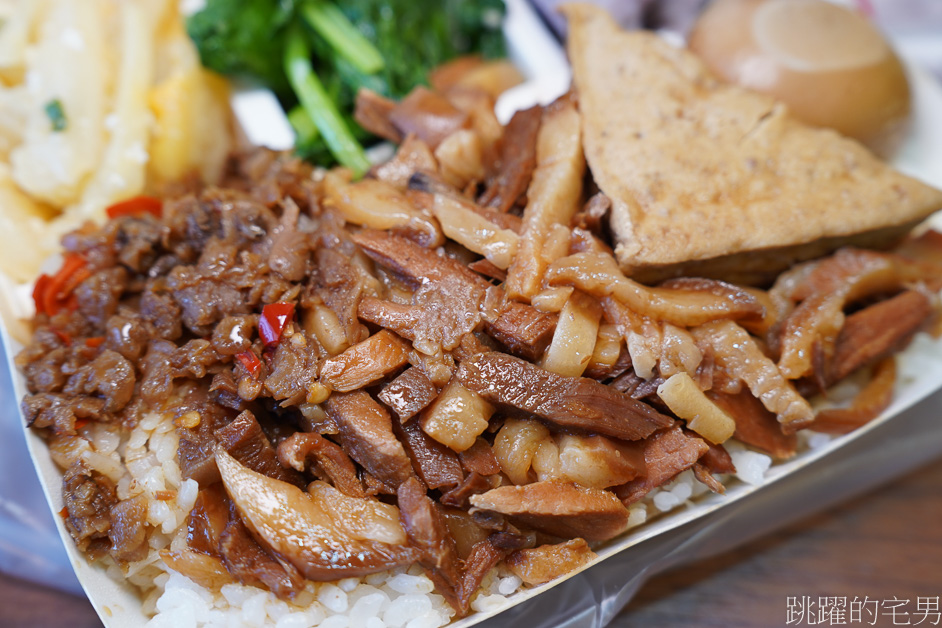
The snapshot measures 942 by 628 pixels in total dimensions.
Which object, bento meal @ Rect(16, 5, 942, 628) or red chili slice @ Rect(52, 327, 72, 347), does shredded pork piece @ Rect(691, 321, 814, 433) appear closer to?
bento meal @ Rect(16, 5, 942, 628)

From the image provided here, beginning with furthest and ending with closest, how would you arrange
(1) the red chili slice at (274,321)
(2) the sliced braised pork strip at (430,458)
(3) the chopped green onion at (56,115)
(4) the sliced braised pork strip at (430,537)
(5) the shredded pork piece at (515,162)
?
(3) the chopped green onion at (56,115) → (5) the shredded pork piece at (515,162) → (1) the red chili slice at (274,321) → (2) the sliced braised pork strip at (430,458) → (4) the sliced braised pork strip at (430,537)

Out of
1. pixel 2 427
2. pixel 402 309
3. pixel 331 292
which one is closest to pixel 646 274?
pixel 402 309

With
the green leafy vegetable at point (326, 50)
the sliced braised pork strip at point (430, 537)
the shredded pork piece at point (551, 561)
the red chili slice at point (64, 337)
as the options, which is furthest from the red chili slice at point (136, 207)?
the shredded pork piece at point (551, 561)

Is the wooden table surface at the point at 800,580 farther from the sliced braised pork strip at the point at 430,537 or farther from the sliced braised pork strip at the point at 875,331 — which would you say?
the sliced braised pork strip at the point at 430,537

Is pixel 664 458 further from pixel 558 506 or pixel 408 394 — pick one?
pixel 408 394

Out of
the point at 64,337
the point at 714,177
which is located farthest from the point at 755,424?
the point at 64,337

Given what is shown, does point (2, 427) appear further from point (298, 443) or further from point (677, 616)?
point (677, 616)

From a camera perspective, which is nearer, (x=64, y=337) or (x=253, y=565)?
(x=253, y=565)
